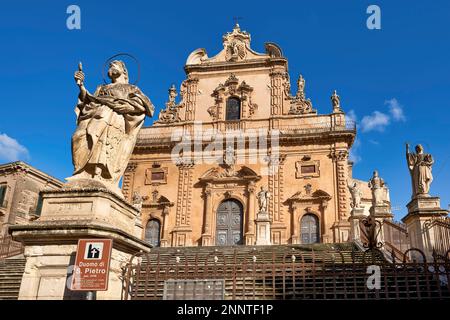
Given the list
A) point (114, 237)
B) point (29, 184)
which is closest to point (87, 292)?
point (114, 237)

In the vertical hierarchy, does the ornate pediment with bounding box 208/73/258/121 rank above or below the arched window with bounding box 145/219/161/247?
above

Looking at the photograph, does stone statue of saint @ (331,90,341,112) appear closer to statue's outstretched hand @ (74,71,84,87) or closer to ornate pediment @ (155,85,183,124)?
ornate pediment @ (155,85,183,124)

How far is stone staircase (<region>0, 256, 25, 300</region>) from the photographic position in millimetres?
9561

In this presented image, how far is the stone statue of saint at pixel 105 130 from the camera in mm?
5496

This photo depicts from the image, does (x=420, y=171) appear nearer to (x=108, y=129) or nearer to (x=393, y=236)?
(x=393, y=236)

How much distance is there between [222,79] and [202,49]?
3.05m

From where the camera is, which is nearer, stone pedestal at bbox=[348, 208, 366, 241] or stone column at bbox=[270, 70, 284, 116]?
stone pedestal at bbox=[348, 208, 366, 241]

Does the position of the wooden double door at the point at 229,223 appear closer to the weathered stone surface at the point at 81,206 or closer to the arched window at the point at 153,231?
the arched window at the point at 153,231

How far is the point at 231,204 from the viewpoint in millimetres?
26219

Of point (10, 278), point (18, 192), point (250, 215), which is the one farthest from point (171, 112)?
point (10, 278)

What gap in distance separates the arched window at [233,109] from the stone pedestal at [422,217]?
56.9 feet

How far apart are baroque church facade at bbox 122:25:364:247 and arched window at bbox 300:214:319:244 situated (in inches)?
2.3

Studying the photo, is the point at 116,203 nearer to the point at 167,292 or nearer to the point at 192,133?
the point at 167,292

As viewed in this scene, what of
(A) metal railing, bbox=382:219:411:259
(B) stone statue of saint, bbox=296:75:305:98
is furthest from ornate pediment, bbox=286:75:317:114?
(A) metal railing, bbox=382:219:411:259
